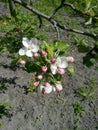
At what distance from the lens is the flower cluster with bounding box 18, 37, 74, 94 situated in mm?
1896

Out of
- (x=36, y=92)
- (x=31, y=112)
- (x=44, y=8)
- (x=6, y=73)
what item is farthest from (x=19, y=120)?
(x=44, y=8)

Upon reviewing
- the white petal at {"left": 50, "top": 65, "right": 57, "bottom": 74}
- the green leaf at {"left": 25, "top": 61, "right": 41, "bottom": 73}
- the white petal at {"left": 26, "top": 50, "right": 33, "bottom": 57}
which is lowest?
the green leaf at {"left": 25, "top": 61, "right": 41, "bottom": 73}

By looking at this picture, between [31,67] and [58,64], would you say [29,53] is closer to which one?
[31,67]

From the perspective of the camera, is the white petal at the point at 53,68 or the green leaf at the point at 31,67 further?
the green leaf at the point at 31,67

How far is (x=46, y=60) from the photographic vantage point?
6.25ft

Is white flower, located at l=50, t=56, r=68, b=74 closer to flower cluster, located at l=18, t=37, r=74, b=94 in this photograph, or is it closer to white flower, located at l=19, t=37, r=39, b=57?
flower cluster, located at l=18, t=37, r=74, b=94

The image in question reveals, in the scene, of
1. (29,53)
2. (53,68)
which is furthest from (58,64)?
(29,53)

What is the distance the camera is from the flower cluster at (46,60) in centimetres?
190

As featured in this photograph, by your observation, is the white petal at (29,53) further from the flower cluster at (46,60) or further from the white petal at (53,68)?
the white petal at (53,68)

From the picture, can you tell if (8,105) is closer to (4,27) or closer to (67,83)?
(67,83)

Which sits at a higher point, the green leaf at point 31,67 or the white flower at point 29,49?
the white flower at point 29,49

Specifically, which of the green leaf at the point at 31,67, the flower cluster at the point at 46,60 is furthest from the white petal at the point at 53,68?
the green leaf at the point at 31,67

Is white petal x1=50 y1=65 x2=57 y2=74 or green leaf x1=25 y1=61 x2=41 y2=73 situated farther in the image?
green leaf x1=25 y1=61 x2=41 y2=73

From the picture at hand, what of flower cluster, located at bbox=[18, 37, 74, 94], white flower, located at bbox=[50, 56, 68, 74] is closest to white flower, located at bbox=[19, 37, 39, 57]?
flower cluster, located at bbox=[18, 37, 74, 94]
